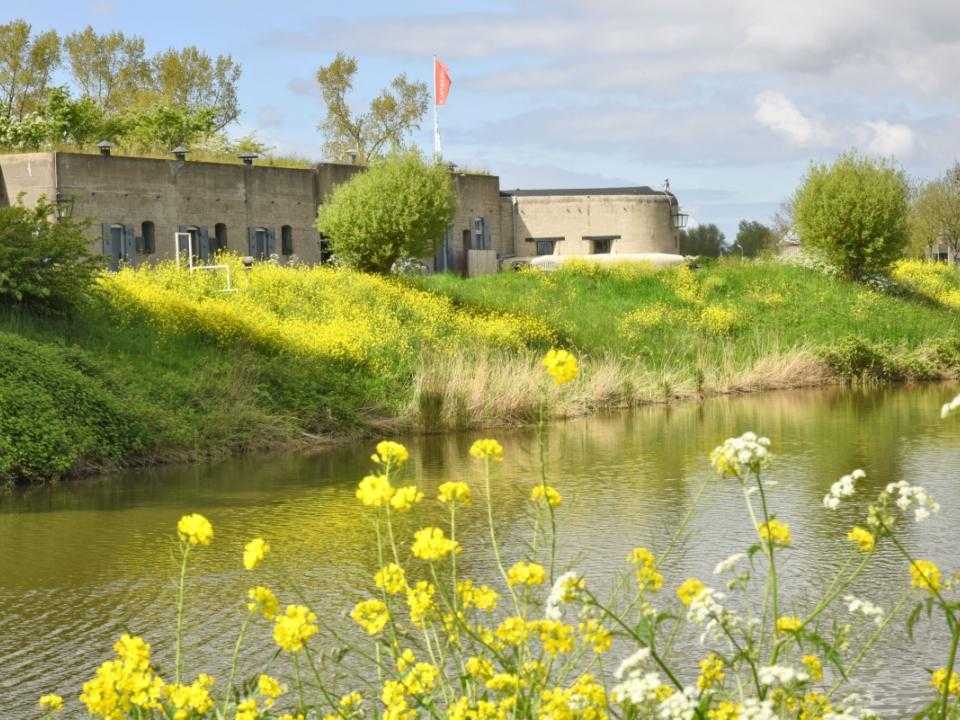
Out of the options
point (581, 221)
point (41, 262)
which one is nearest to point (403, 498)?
point (41, 262)

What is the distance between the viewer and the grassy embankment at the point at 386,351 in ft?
69.6

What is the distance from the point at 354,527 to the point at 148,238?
22.2 metres

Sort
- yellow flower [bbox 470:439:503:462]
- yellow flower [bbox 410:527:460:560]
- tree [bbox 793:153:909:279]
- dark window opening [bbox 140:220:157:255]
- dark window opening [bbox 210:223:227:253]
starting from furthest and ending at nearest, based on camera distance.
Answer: tree [bbox 793:153:909:279], dark window opening [bbox 210:223:227:253], dark window opening [bbox 140:220:157:255], yellow flower [bbox 470:439:503:462], yellow flower [bbox 410:527:460:560]

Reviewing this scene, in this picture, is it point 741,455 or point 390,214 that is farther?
point 390,214

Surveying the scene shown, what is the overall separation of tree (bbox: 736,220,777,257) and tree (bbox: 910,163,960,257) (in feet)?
24.1

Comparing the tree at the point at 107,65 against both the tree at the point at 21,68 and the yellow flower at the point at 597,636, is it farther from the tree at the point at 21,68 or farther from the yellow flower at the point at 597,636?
the yellow flower at the point at 597,636

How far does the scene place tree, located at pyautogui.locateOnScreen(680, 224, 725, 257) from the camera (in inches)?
2584

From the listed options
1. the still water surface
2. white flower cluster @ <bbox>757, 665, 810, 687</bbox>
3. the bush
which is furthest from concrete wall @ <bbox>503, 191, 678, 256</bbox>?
white flower cluster @ <bbox>757, 665, 810, 687</bbox>

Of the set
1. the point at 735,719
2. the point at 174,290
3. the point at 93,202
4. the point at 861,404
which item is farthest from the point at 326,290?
the point at 735,719

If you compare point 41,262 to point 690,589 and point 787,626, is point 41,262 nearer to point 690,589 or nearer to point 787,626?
point 690,589

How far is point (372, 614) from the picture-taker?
4957 mm

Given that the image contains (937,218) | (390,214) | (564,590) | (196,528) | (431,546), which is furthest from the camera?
(937,218)

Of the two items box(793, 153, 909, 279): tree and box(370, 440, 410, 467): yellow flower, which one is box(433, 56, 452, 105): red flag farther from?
box(370, 440, 410, 467): yellow flower

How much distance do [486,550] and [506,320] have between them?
796 inches
